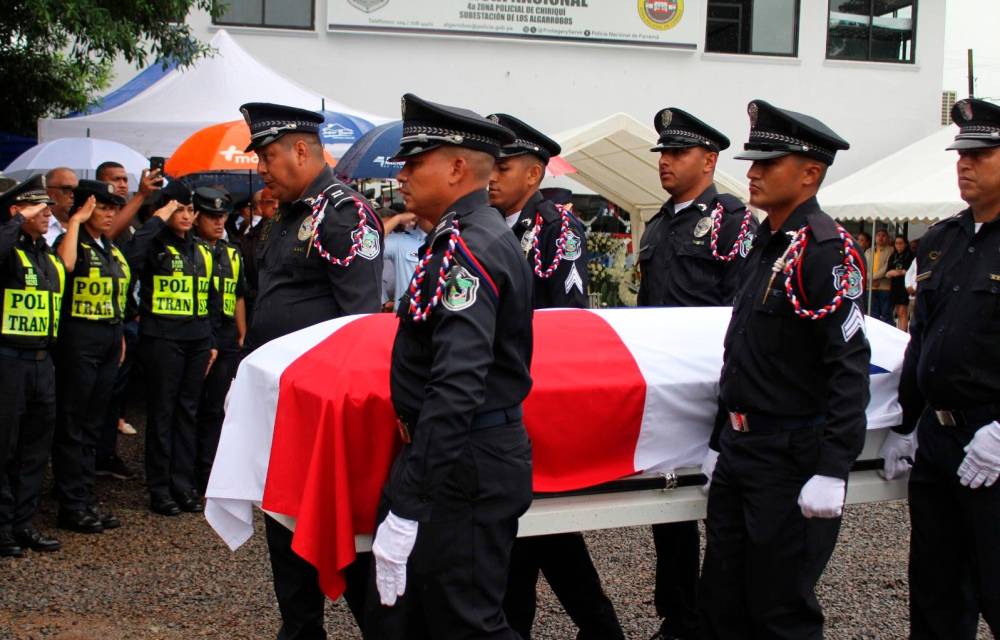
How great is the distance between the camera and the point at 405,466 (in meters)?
2.55

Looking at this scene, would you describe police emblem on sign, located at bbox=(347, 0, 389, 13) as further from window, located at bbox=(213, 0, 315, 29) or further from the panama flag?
the panama flag

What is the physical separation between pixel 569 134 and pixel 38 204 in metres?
8.89

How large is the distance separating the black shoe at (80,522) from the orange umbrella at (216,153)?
122 inches

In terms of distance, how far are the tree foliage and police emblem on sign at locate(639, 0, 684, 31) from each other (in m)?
9.18

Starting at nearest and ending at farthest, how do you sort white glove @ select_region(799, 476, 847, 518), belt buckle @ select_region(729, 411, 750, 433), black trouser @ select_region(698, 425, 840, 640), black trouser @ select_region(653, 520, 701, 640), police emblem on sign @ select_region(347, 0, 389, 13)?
white glove @ select_region(799, 476, 847, 518) → black trouser @ select_region(698, 425, 840, 640) → belt buckle @ select_region(729, 411, 750, 433) → black trouser @ select_region(653, 520, 701, 640) → police emblem on sign @ select_region(347, 0, 389, 13)

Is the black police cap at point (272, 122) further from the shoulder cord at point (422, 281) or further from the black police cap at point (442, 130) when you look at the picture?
the shoulder cord at point (422, 281)

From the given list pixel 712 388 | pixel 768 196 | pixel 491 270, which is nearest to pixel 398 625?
pixel 491 270

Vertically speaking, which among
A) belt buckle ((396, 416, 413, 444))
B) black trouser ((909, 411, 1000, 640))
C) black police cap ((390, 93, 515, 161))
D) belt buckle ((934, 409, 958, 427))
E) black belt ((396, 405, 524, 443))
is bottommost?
black trouser ((909, 411, 1000, 640))

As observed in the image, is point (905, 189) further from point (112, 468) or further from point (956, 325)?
point (956, 325)

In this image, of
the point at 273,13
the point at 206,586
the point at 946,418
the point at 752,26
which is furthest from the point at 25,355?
the point at 752,26

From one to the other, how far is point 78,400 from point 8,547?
0.82 m

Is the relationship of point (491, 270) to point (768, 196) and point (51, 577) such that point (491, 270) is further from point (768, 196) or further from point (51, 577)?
point (51, 577)

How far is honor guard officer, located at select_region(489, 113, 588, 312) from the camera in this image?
4.54 meters

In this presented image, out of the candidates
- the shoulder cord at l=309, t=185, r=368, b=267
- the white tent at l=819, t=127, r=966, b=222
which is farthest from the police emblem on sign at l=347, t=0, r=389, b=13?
the shoulder cord at l=309, t=185, r=368, b=267
